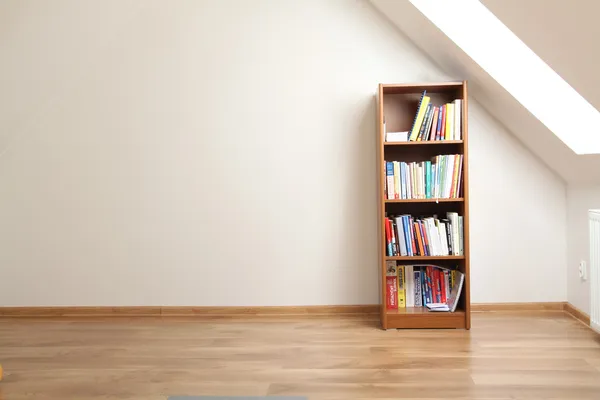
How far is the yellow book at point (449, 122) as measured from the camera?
144 inches

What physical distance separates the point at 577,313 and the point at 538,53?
6.35ft

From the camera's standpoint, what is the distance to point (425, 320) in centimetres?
365

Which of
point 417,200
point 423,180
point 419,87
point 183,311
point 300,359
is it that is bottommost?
point 300,359

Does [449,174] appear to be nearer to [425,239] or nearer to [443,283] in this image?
[425,239]

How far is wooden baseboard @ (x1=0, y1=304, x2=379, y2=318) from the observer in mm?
4023

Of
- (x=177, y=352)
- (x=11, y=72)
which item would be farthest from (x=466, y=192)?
(x=11, y=72)

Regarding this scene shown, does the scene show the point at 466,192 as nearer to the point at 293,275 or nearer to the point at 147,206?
the point at 293,275

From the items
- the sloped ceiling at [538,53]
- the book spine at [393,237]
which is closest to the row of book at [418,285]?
the book spine at [393,237]

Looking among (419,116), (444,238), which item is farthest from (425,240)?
(419,116)

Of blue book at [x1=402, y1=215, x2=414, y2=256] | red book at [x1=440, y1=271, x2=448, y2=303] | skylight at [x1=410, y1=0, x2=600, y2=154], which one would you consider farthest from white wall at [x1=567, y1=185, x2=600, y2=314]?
blue book at [x1=402, y1=215, x2=414, y2=256]

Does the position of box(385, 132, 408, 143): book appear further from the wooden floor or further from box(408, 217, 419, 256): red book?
the wooden floor

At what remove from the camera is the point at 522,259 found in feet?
13.1

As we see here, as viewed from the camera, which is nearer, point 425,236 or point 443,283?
point 425,236

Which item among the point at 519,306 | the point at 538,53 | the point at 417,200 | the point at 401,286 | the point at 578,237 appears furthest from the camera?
the point at 519,306
